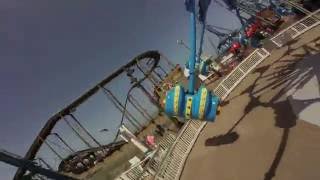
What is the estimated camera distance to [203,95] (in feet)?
63.2

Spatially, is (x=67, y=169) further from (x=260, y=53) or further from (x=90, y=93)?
(x=260, y=53)

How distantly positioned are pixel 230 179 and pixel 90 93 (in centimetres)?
3892

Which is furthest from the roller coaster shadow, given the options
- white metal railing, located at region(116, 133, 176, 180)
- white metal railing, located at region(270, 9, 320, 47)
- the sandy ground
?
white metal railing, located at region(116, 133, 176, 180)

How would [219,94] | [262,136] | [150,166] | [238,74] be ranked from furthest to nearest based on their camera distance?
1. [238,74]
2. [219,94]
3. [150,166]
4. [262,136]

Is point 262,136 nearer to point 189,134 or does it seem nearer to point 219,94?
point 189,134

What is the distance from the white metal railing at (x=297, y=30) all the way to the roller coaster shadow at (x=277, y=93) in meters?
2.14

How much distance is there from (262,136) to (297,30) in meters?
14.4

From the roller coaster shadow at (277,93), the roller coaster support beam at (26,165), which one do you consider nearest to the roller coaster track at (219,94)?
the roller coaster shadow at (277,93)

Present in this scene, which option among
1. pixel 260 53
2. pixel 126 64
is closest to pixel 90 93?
pixel 126 64

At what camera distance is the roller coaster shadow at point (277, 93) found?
27328 mm

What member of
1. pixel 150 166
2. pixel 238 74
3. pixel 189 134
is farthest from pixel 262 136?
pixel 238 74

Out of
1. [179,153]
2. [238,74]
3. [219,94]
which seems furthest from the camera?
[238,74]

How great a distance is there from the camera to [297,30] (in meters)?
38.9

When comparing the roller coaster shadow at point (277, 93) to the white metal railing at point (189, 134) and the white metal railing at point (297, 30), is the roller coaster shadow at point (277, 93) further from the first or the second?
the white metal railing at point (297, 30)
